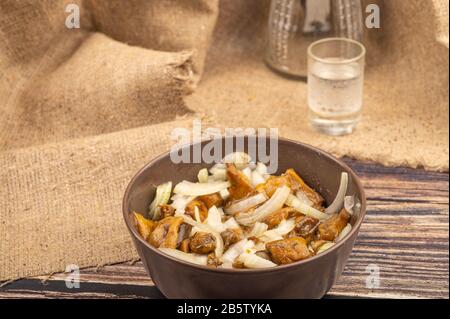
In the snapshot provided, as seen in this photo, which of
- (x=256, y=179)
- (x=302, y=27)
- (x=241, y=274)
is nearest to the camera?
(x=241, y=274)

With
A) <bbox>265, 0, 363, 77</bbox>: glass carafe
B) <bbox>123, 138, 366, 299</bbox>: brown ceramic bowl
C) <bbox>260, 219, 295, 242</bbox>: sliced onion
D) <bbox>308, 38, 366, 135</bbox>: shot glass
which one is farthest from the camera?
<bbox>265, 0, 363, 77</bbox>: glass carafe

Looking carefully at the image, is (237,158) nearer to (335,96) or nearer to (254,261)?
(254,261)

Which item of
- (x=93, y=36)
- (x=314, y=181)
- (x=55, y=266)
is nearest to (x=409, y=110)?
(x=314, y=181)

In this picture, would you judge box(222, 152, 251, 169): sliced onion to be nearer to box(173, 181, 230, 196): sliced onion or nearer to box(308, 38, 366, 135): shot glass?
box(173, 181, 230, 196): sliced onion

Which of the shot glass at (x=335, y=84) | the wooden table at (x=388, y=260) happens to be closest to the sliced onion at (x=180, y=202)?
the wooden table at (x=388, y=260)

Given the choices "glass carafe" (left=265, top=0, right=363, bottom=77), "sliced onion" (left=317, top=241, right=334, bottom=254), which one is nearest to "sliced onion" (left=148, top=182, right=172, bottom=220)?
"sliced onion" (left=317, top=241, right=334, bottom=254)

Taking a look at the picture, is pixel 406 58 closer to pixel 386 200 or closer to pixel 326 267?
pixel 386 200

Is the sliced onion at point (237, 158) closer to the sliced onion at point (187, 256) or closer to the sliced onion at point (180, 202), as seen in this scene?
the sliced onion at point (180, 202)

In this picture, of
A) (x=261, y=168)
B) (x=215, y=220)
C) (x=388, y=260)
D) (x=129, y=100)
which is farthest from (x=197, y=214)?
(x=129, y=100)
